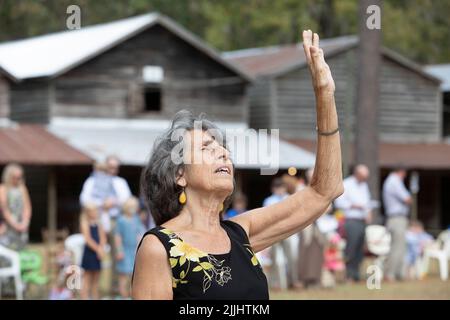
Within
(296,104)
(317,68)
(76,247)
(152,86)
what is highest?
(152,86)

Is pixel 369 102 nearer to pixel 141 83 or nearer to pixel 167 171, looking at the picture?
pixel 141 83

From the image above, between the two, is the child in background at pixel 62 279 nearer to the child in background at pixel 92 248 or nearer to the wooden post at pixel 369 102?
the child in background at pixel 92 248

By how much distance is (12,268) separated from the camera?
45.8ft

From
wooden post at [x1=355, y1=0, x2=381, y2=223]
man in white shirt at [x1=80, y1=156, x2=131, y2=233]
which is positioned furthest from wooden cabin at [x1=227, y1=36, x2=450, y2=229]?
man in white shirt at [x1=80, y1=156, x2=131, y2=233]

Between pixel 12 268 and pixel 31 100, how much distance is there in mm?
21681

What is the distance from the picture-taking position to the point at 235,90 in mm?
37625

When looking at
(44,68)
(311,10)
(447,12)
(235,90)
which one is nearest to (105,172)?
(44,68)

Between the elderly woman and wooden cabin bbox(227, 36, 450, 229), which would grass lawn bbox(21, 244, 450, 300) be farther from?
wooden cabin bbox(227, 36, 450, 229)

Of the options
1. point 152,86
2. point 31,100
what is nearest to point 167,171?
point 31,100

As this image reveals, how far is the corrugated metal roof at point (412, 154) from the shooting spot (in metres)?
37.8

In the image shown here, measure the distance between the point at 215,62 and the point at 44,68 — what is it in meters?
5.76

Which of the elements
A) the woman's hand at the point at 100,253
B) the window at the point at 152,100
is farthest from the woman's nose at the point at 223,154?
the window at the point at 152,100

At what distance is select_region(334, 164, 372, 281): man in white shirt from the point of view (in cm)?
1738

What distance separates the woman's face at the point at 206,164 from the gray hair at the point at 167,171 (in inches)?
1.2
